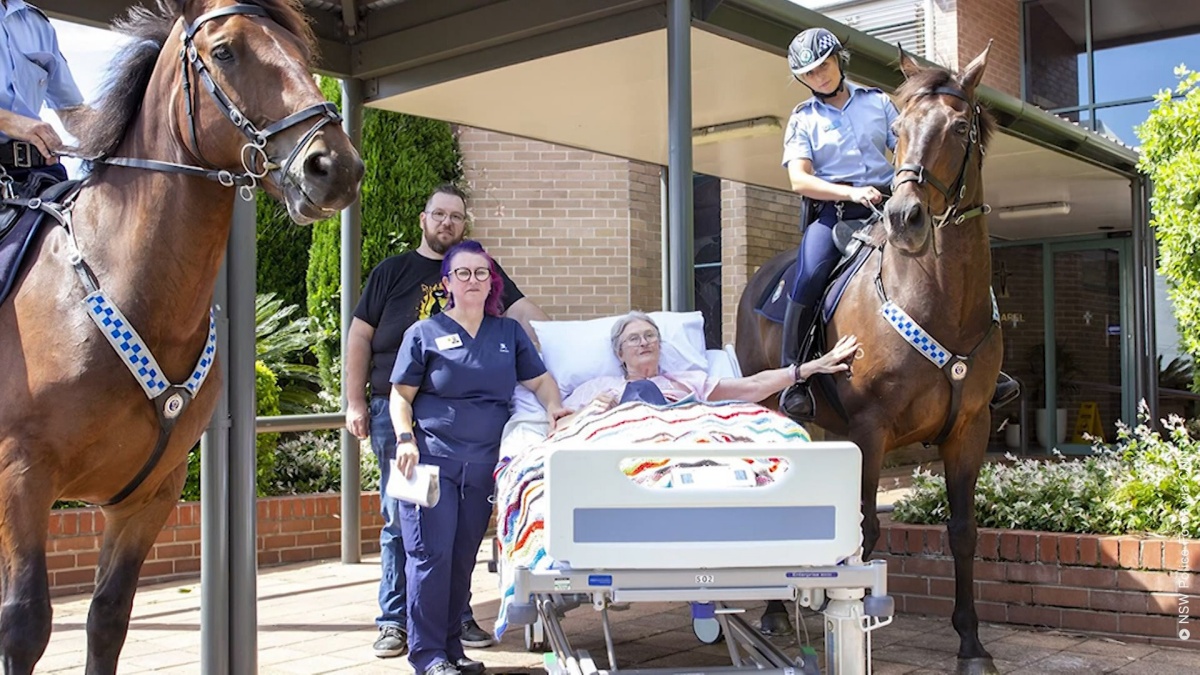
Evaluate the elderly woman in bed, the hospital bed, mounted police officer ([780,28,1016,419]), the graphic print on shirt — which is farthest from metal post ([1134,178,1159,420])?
the hospital bed

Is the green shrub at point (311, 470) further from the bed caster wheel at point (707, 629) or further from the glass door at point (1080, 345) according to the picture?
the glass door at point (1080, 345)

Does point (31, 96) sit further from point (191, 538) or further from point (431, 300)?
point (191, 538)

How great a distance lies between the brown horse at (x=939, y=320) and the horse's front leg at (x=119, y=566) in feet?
9.38

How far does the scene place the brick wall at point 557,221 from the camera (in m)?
11.5

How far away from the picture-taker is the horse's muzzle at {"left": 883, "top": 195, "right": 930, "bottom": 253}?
Result: 413 centimetres

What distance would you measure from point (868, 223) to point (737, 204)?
742cm

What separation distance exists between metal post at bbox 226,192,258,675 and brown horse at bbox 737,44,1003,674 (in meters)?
2.57

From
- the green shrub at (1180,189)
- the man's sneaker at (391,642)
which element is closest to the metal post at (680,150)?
the man's sneaker at (391,642)

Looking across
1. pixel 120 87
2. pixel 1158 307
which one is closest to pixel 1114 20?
pixel 1158 307

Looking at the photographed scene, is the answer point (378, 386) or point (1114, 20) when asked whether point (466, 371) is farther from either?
point (1114, 20)

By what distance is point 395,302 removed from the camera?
17.0 feet

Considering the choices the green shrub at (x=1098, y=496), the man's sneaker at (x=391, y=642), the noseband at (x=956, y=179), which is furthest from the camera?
the green shrub at (x=1098, y=496)

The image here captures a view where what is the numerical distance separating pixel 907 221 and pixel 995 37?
41.5 feet

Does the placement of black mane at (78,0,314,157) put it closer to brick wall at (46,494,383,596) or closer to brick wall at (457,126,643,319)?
brick wall at (46,494,383,596)
